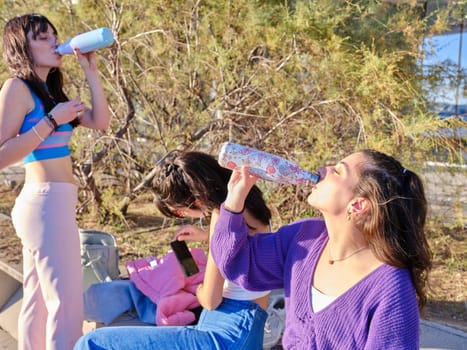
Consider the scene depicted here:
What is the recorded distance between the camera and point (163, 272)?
272cm

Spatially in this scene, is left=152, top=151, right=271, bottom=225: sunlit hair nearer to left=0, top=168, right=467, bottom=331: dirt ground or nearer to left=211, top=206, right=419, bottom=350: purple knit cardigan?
left=211, top=206, right=419, bottom=350: purple knit cardigan

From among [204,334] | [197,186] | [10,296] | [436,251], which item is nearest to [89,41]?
[197,186]

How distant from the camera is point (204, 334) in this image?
202cm

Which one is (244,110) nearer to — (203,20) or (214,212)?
(203,20)

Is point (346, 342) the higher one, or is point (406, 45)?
point (406, 45)

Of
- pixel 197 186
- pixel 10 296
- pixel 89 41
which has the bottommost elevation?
pixel 10 296

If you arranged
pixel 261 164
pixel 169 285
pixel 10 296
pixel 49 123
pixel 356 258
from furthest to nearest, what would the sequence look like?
pixel 10 296, pixel 169 285, pixel 49 123, pixel 261 164, pixel 356 258

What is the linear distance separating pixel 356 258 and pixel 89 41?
169 centimetres

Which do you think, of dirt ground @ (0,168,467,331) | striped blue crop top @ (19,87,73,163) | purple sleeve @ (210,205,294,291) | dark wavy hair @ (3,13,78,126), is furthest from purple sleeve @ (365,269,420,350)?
dark wavy hair @ (3,13,78,126)

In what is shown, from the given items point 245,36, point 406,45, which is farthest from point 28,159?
point 406,45

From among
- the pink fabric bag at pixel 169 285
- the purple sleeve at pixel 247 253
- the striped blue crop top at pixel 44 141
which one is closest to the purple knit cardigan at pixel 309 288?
the purple sleeve at pixel 247 253

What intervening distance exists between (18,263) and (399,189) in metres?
3.33

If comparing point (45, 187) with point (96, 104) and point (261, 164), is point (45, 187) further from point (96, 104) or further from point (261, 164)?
point (261, 164)

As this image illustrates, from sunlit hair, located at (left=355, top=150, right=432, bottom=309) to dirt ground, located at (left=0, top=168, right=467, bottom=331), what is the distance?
116cm
